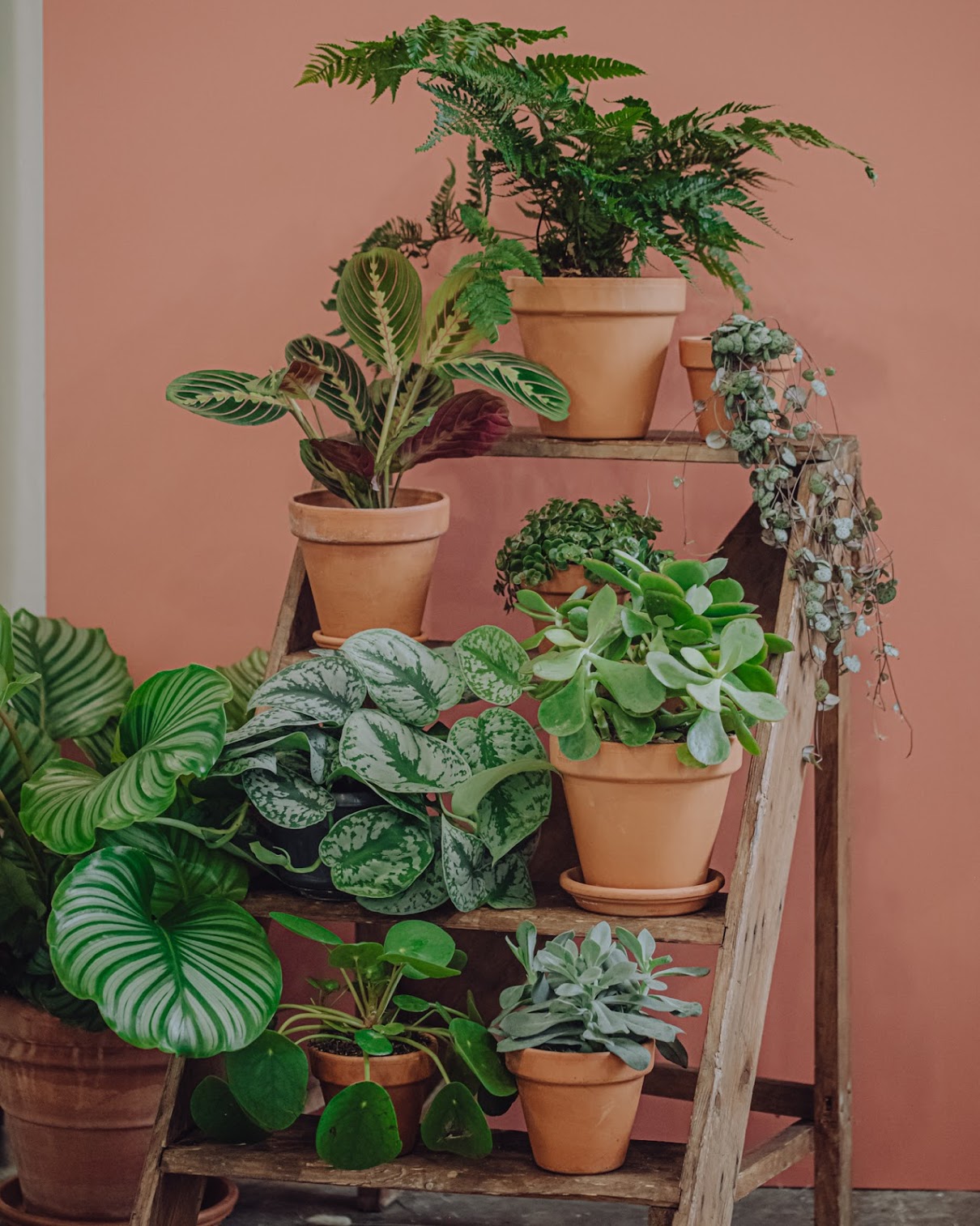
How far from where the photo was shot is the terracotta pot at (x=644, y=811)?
57.7 inches

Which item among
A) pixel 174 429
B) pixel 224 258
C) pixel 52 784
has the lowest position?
pixel 52 784

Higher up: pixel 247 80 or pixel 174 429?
pixel 247 80

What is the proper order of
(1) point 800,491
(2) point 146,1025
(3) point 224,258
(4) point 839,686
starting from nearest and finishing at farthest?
(2) point 146,1025
(1) point 800,491
(4) point 839,686
(3) point 224,258

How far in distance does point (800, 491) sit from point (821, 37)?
2.83 ft

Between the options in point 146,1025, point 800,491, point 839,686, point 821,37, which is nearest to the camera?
point 146,1025

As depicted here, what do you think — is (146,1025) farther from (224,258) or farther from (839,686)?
(224,258)

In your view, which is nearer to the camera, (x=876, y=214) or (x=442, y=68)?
(x=442, y=68)

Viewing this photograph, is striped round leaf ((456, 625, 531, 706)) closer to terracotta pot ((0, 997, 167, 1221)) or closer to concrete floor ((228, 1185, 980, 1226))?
terracotta pot ((0, 997, 167, 1221))

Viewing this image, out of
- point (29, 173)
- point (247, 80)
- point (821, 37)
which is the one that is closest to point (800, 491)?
point (821, 37)

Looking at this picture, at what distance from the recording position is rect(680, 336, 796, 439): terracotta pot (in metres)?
1.73

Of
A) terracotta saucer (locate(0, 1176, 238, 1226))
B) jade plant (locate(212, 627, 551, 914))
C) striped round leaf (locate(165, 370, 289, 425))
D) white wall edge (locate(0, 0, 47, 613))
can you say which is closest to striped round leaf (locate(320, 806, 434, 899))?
jade plant (locate(212, 627, 551, 914))

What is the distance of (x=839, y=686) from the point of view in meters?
1.93

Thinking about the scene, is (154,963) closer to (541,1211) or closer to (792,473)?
(792,473)

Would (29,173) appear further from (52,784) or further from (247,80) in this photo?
(52,784)
